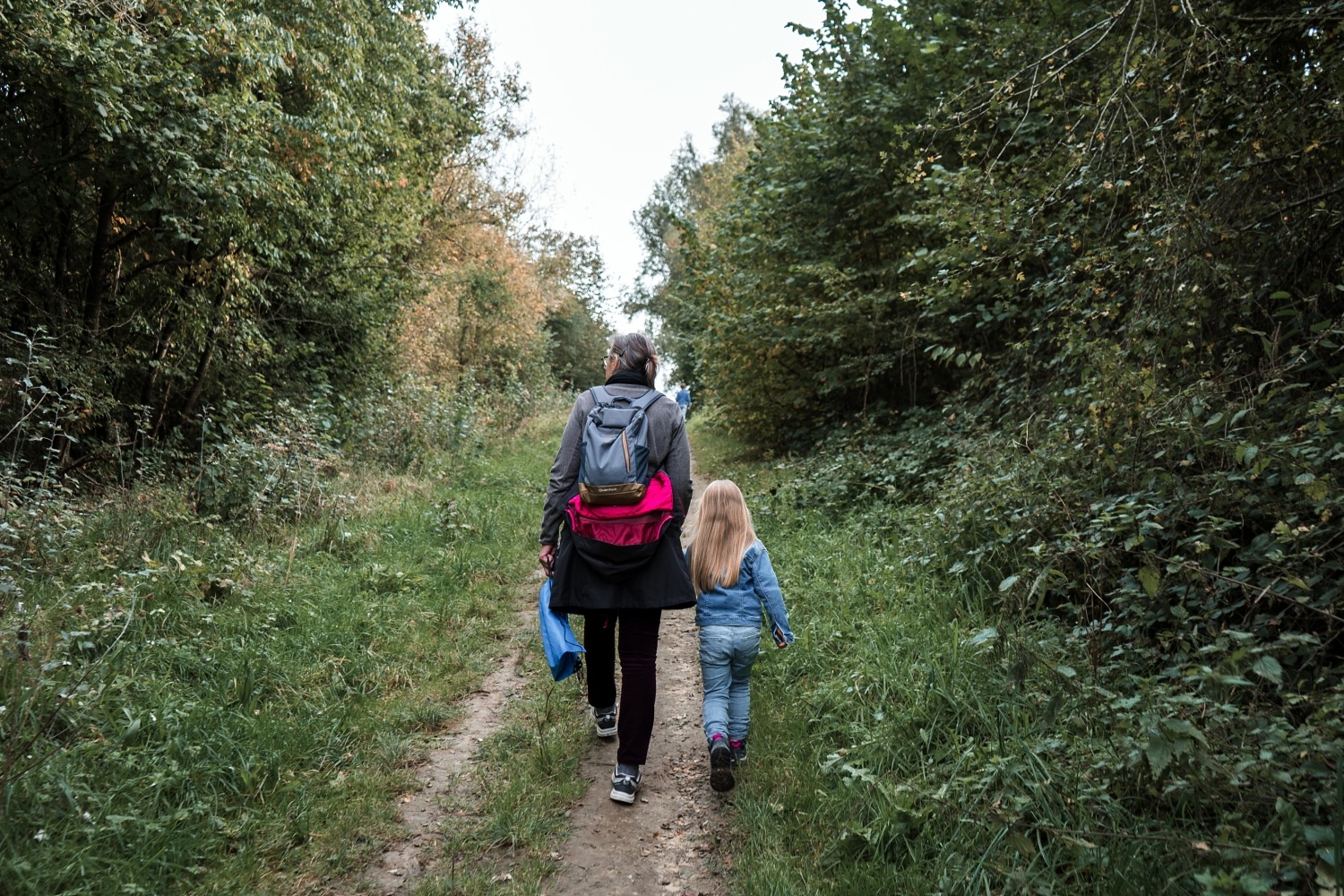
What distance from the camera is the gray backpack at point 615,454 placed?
3.47 m

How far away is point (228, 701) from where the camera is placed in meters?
3.96

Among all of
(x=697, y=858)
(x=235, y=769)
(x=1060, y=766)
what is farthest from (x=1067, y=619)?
(x=235, y=769)

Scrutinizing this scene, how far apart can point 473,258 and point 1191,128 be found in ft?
62.5

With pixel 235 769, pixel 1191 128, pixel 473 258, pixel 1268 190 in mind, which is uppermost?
pixel 473 258

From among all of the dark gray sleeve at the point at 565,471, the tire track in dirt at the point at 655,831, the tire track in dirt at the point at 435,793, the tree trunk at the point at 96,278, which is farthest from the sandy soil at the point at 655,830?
the tree trunk at the point at 96,278

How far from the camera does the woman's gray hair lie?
3.85 meters

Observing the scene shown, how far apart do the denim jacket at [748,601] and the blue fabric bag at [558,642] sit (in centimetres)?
67

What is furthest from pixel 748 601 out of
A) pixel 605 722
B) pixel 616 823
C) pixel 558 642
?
pixel 616 823

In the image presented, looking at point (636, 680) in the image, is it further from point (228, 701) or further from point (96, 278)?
point (96, 278)

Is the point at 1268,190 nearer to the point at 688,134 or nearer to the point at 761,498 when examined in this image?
the point at 761,498

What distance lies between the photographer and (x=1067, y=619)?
430cm

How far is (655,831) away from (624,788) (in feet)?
0.84

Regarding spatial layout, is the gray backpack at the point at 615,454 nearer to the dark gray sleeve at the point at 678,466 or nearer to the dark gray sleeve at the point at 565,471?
the dark gray sleeve at the point at 565,471

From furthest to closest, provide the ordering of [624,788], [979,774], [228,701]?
[228,701] → [624,788] → [979,774]
